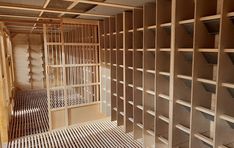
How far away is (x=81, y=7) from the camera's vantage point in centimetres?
273

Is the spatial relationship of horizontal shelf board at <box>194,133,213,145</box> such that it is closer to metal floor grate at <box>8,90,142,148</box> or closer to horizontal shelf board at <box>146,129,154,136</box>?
horizontal shelf board at <box>146,129,154,136</box>

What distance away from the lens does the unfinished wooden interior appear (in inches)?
65.2

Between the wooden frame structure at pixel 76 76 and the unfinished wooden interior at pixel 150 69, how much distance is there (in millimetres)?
20

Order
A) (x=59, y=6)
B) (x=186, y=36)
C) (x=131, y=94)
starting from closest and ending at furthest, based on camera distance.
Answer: (x=186, y=36)
(x=59, y=6)
(x=131, y=94)

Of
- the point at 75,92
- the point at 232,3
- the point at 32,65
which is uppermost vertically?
the point at 232,3

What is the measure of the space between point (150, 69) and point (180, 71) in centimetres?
52

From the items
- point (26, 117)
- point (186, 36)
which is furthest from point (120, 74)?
point (26, 117)

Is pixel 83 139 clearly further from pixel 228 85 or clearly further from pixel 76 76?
pixel 228 85

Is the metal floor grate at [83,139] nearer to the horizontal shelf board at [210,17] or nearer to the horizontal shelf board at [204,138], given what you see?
the horizontal shelf board at [204,138]

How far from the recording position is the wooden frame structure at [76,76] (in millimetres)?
3547

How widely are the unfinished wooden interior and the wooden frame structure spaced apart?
0.07 ft

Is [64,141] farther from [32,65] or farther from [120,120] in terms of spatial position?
[32,65]

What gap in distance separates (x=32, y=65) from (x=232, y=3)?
6.78 m

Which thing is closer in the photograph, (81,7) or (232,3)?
(232,3)
